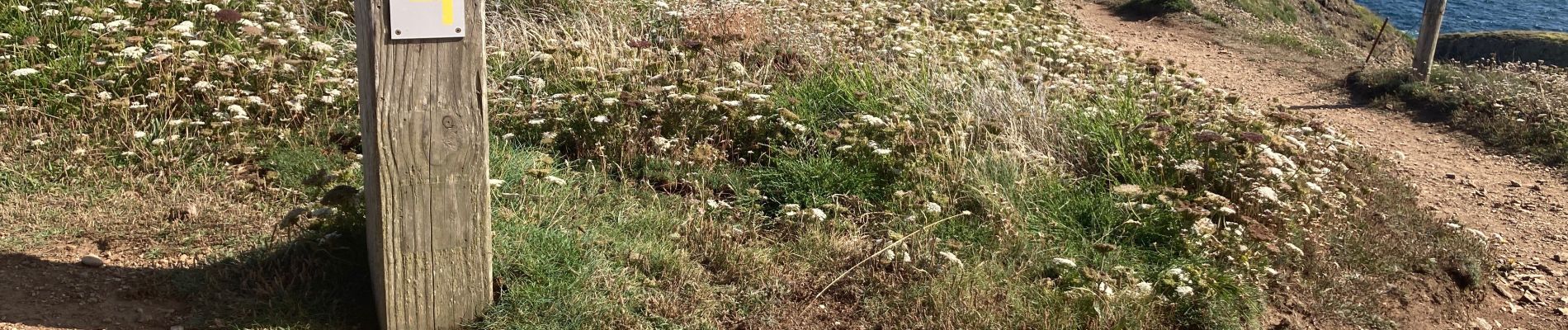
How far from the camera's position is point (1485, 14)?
90.2ft

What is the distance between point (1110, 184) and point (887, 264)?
1.46 m

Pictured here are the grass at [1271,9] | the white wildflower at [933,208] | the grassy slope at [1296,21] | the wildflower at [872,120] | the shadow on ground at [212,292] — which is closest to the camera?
the shadow on ground at [212,292]

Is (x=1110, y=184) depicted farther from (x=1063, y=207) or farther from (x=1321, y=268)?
(x=1321, y=268)

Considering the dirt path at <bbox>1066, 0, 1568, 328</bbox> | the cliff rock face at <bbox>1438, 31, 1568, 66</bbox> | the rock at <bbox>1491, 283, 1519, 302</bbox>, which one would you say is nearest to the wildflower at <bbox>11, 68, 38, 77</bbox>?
the dirt path at <bbox>1066, 0, 1568, 328</bbox>

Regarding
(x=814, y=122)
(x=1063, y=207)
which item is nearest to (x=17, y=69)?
(x=814, y=122)

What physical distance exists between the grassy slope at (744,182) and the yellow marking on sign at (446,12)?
0.95m

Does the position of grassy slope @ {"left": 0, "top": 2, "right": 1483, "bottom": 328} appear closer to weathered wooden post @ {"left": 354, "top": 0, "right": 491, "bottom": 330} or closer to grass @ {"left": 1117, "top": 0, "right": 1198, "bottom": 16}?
weathered wooden post @ {"left": 354, "top": 0, "right": 491, "bottom": 330}

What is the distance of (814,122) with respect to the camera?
5.69m

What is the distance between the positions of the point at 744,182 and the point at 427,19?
2.20m

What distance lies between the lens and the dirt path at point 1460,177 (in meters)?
5.32

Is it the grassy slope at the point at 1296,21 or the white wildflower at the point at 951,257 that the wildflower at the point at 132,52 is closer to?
the white wildflower at the point at 951,257

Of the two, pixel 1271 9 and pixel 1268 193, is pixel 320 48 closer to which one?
pixel 1268 193

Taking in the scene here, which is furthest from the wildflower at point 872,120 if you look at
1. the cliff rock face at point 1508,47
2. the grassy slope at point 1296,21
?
the cliff rock face at point 1508,47

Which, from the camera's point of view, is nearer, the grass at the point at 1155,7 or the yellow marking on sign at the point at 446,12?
the yellow marking on sign at the point at 446,12
